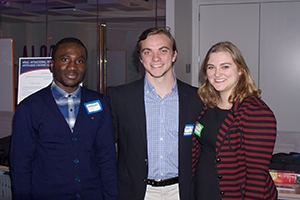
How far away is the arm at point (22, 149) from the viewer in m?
2.04

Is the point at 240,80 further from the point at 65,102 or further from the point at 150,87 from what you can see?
the point at 65,102

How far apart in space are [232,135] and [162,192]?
0.55m

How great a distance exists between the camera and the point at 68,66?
2.13 meters

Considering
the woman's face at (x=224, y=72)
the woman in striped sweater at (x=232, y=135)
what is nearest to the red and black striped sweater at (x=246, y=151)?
the woman in striped sweater at (x=232, y=135)

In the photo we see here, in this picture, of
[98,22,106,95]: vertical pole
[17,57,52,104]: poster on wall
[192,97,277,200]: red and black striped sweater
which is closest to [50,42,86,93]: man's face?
[192,97,277,200]: red and black striped sweater

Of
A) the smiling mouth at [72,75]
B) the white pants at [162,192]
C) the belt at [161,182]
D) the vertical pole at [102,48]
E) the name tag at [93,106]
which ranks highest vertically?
the vertical pole at [102,48]

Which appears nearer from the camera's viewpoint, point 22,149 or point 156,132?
point 22,149

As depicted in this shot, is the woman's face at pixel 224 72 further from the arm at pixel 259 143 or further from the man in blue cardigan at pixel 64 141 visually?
the man in blue cardigan at pixel 64 141

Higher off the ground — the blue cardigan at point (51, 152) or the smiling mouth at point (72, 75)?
the smiling mouth at point (72, 75)

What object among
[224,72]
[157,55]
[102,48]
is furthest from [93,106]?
[102,48]

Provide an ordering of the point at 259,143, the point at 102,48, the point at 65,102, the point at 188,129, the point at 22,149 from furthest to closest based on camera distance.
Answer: the point at 102,48
the point at 188,129
the point at 65,102
the point at 22,149
the point at 259,143

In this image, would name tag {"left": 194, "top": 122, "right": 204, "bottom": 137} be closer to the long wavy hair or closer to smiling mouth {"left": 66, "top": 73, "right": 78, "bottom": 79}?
the long wavy hair

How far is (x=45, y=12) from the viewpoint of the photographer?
729cm

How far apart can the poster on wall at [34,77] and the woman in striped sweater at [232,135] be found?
172cm
